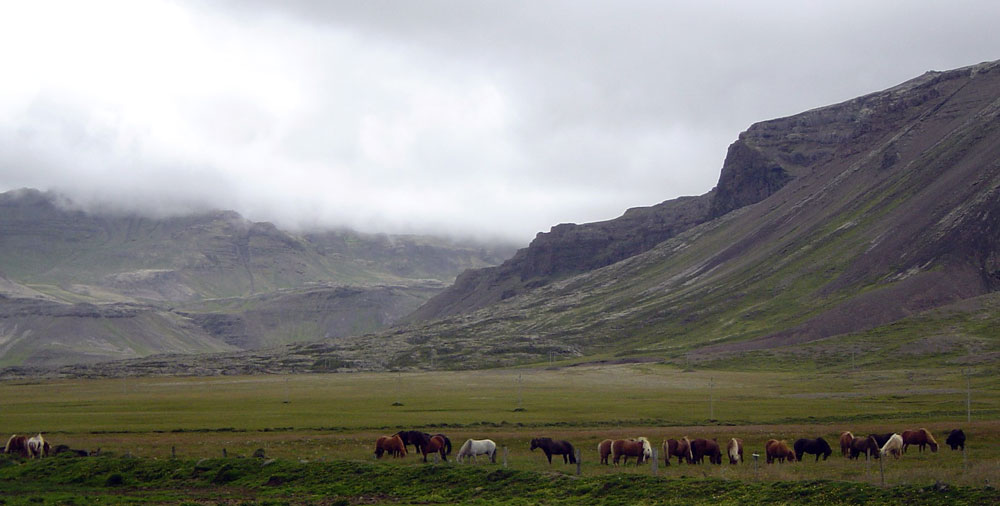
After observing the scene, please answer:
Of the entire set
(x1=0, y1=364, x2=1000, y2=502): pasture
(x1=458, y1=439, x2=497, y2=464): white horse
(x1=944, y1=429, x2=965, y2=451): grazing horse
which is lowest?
(x1=0, y1=364, x2=1000, y2=502): pasture

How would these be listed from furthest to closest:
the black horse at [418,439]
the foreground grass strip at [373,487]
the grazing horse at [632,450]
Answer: the black horse at [418,439] < the grazing horse at [632,450] < the foreground grass strip at [373,487]

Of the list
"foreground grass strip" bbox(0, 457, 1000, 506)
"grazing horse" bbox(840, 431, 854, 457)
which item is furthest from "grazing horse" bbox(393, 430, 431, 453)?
"grazing horse" bbox(840, 431, 854, 457)

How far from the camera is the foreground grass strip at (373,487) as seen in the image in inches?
1439

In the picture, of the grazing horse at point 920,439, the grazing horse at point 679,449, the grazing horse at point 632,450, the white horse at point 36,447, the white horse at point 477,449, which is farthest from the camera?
the white horse at point 36,447

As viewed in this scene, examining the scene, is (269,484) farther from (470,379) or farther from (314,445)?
(470,379)

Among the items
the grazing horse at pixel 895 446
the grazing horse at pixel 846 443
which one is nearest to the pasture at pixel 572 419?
the grazing horse at pixel 895 446

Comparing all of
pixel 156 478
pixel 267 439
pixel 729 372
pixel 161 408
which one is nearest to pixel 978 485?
pixel 156 478

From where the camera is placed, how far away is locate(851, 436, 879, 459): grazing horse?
54688 mm

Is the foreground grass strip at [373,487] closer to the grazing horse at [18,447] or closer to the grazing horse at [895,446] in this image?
the grazing horse at [18,447]

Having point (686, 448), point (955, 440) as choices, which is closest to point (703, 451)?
point (686, 448)

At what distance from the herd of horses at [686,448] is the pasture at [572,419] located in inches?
40.2

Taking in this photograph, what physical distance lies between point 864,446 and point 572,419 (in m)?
41.5

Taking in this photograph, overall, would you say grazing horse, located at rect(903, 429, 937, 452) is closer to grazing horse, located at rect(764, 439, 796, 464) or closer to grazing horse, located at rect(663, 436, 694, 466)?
grazing horse, located at rect(764, 439, 796, 464)

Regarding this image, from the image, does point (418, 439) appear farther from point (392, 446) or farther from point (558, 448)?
point (558, 448)
